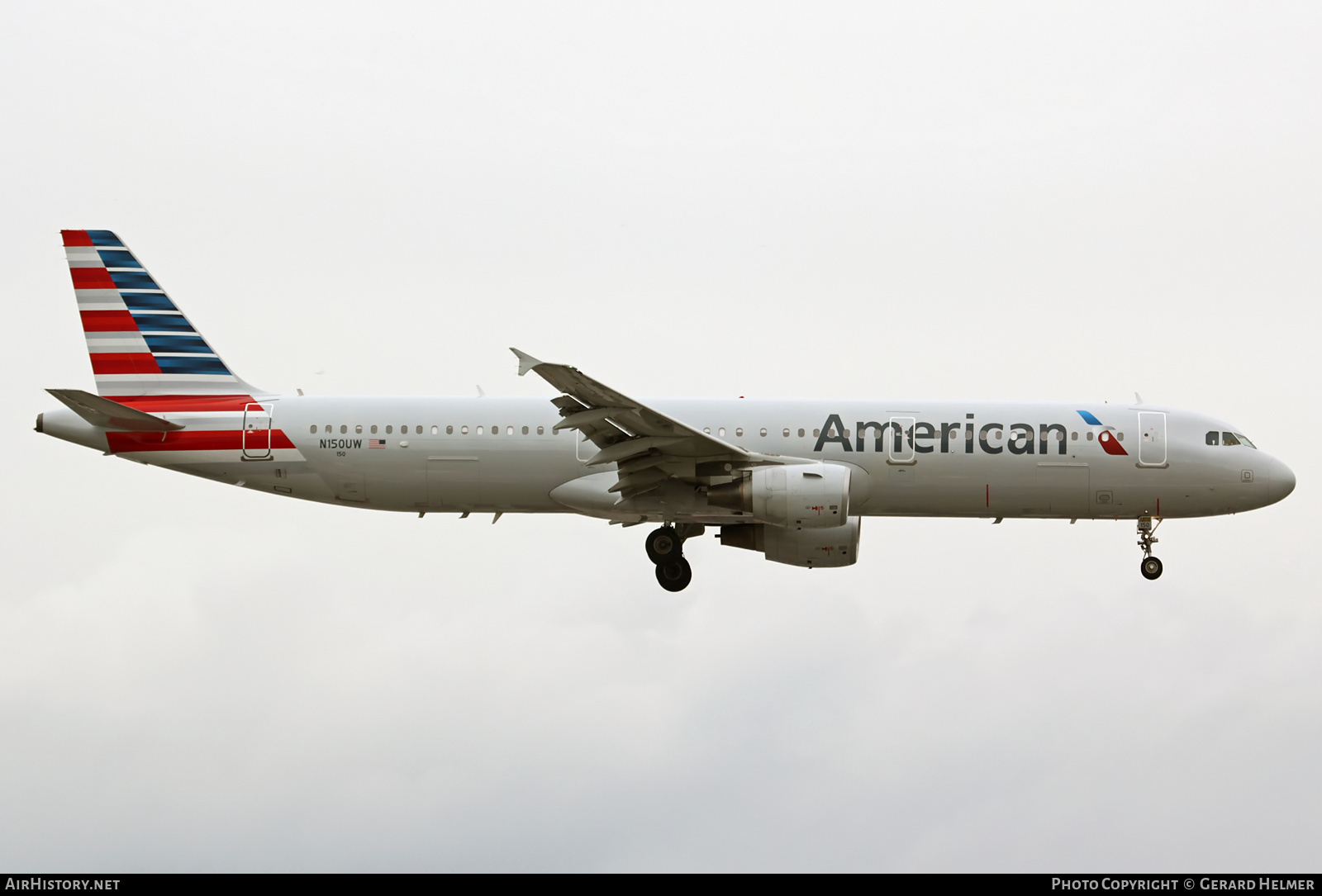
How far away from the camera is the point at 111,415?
22.9 metres

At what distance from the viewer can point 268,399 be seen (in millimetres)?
24141

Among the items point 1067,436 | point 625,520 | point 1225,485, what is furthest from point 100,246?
point 1225,485

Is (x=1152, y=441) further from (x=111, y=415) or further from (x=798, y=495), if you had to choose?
(x=111, y=415)

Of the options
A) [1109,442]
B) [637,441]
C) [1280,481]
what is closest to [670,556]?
[637,441]

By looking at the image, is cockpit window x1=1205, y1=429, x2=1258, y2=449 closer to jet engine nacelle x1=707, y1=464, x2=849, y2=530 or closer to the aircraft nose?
the aircraft nose

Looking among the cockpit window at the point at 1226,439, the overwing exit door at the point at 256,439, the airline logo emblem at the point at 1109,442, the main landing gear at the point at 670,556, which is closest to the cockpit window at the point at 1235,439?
the cockpit window at the point at 1226,439

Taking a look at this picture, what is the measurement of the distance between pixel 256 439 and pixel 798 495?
10183mm

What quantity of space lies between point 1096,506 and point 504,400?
443 inches

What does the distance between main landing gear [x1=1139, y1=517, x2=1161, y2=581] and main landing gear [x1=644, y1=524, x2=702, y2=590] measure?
27.4 feet

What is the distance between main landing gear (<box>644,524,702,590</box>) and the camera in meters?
24.3

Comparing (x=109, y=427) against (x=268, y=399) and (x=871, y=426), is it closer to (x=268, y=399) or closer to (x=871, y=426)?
(x=268, y=399)

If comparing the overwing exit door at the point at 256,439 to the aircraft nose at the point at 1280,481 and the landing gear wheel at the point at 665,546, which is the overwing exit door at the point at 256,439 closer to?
the landing gear wheel at the point at 665,546

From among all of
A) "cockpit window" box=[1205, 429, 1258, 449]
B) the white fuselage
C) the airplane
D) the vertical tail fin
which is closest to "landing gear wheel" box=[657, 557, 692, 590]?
the airplane

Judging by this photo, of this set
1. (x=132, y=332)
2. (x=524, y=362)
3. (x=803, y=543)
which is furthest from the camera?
(x=132, y=332)
